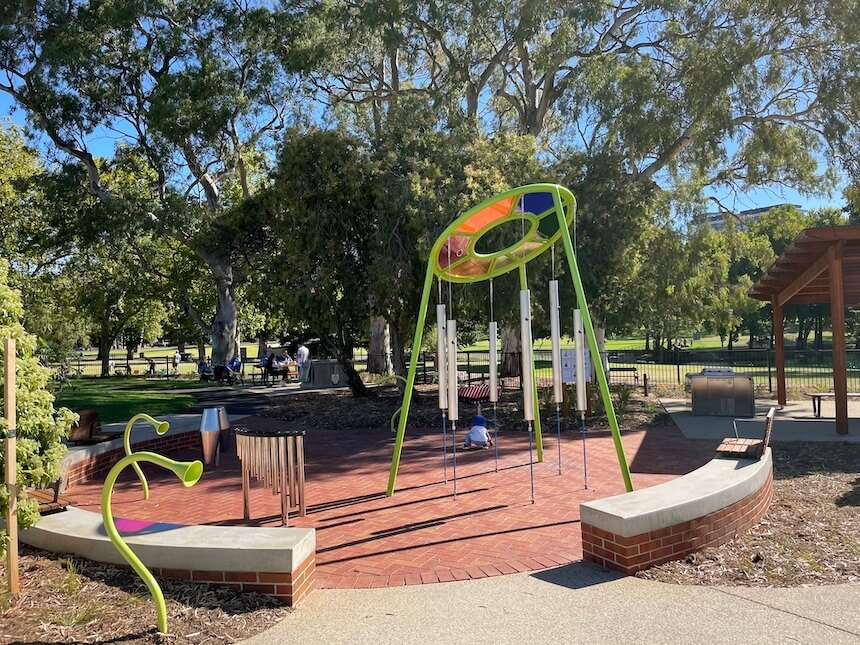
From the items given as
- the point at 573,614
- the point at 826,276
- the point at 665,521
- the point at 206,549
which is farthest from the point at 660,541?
the point at 826,276

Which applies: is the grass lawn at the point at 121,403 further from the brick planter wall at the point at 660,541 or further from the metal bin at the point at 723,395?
the metal bin at the point at 723,395

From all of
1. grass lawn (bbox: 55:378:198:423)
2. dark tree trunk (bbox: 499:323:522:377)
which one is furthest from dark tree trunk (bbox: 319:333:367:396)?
dark tree trunk (bbox: 499:323:522:377)

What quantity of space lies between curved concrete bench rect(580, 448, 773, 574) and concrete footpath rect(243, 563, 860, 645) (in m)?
0.26

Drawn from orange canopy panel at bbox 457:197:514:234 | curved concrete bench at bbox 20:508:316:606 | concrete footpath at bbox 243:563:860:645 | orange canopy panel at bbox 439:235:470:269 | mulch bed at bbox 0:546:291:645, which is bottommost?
concrete footpath at bbox 243:563:860:645

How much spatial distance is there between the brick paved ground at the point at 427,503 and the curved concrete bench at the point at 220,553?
569 mm

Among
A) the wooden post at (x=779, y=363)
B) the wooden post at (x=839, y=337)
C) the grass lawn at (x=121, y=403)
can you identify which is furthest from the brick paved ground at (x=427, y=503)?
the wooden post at (x=779, y=363)

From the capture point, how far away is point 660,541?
4969 millimetres

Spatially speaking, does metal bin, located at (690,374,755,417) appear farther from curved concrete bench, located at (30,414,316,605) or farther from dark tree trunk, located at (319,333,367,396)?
curved concrete bench, located at (30,414,316,605)

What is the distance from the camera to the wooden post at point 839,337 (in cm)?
1114

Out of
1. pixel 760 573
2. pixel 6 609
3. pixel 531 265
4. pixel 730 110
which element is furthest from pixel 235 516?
pixel 730 110

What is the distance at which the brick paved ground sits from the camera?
17.9 feet

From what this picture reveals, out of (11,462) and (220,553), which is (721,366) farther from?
(11,462)

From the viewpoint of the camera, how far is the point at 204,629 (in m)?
4.06

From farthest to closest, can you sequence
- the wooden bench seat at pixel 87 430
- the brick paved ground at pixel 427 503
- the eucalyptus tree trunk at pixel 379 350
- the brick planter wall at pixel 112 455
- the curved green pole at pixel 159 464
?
the eucalyptus tree trunk at pixel 379 350
the wooden bench seat at pixel 87 430
the brick planter wall at pixel 112 455
the brick paved ground at pixel 427 503
the curved green pole at pixel 159 464
